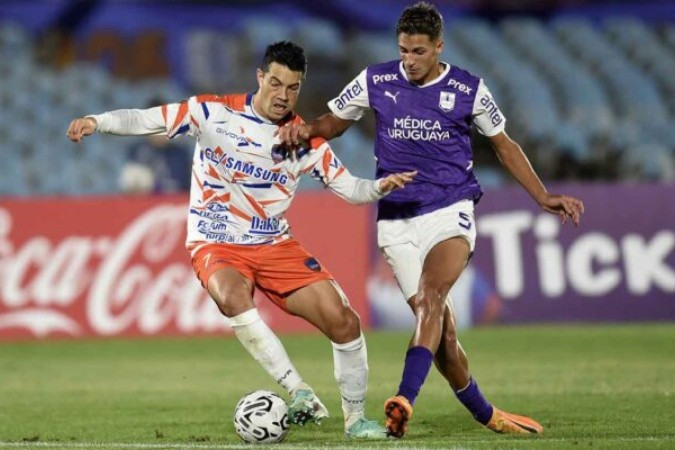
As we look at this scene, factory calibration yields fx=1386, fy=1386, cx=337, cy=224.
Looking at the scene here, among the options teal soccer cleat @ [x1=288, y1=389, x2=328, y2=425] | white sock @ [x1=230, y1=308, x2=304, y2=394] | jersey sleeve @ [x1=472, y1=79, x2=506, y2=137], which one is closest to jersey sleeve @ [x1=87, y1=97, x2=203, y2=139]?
white sock @ [x1=230, y1=308, x2=304, y2=394]

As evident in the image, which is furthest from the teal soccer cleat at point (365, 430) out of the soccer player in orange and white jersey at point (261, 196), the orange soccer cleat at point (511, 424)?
the orange soccer cleat at point (511, 424)

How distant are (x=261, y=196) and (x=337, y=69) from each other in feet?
50.1

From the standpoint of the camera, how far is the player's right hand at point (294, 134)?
26.9 ft

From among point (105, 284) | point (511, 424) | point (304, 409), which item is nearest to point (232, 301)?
point (304, 409)

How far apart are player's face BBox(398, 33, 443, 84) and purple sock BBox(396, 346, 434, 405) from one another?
1.67m

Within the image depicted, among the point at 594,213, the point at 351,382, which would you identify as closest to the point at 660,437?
the point at 351,382

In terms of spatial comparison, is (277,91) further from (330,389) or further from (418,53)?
(330,389)

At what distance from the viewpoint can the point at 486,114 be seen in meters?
8.26

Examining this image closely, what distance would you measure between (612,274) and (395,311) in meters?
2.58

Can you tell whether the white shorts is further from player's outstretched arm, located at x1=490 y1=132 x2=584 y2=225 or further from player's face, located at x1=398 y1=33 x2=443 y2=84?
player's face, located at x1=398 y1=33 x2=443 y2=84

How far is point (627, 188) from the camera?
16.5 metres

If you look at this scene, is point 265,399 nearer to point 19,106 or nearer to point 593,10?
point 19,106

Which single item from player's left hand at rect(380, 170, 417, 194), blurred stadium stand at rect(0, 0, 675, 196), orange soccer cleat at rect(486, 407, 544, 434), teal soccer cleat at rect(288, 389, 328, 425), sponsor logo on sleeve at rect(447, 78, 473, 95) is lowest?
orange soccer cleat at rect(486, 407, 544, 434)

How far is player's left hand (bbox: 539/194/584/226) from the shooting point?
26.1 ft
